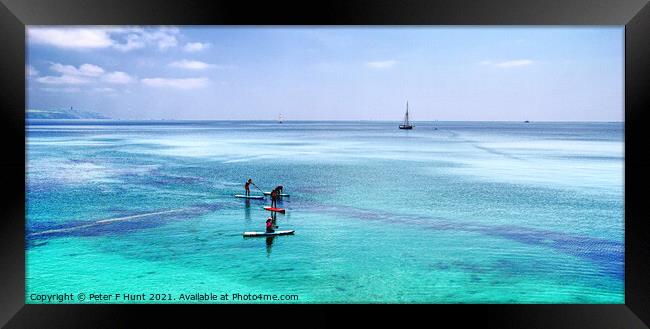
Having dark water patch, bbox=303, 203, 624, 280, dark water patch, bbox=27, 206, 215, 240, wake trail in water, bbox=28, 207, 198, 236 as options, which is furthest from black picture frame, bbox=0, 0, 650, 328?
wake trail in water, bbox=28, 207, 198, 236

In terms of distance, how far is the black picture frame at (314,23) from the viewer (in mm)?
5137

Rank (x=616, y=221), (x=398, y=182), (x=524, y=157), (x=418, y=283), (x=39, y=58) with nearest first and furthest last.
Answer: (x=418, y=283) → (x=616, y=221) → (x=398, y=182) → (x=524, y=157) → (x=39, y=58)

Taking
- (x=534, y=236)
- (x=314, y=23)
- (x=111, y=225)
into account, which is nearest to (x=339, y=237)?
(x=534, y=236)

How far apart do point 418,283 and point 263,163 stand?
69.1ft

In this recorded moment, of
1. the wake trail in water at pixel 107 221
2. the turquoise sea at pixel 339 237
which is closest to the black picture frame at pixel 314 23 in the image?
the turquoise sea at pixel 339 237

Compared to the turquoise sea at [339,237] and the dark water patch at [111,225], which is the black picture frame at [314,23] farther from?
the dark water patch at [111,225]

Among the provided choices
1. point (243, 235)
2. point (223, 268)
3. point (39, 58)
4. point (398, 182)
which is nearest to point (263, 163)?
point (398, 182)

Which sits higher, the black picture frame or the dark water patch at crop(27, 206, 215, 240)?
the black picture frame

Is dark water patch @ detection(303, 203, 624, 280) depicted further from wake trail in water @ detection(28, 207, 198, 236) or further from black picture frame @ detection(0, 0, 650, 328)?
black picture frame @ detection(0, 0, 650, 328)

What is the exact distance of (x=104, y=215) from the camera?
15.8 metres

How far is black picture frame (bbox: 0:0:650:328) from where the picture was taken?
514cm

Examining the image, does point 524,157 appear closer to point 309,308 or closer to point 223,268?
point 223,268

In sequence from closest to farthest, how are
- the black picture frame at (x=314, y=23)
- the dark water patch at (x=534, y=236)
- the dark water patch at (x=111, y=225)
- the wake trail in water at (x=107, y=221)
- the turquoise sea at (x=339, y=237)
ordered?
1. the black picture frame at (x=314, y=23)
2. the turquoise sea at (x=339, y=237)
3. the dark water patch at (x=534, y=236)
4. the dark water patch at (x=111, y=225)
5. the wake trail in water at (x=107, y=221)

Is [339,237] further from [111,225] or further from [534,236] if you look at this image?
[111,225]
